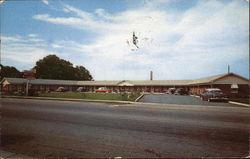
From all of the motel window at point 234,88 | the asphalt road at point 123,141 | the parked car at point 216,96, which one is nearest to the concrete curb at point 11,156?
the asphalt road at point 123,141

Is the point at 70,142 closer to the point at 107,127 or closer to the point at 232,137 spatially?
the point at 107,127

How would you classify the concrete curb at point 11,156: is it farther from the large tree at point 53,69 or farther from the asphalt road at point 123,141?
the large tree at point 53,69

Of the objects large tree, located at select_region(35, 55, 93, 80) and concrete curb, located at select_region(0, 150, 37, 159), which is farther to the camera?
large tree, located at select_region(35, 55, 93, 80)

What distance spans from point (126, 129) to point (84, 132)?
164 centimetres

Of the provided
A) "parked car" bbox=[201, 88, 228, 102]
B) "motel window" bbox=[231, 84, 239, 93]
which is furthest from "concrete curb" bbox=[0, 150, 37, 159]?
"motel window" bbox=[231, 84, 239, 93]

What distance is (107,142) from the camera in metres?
5.64

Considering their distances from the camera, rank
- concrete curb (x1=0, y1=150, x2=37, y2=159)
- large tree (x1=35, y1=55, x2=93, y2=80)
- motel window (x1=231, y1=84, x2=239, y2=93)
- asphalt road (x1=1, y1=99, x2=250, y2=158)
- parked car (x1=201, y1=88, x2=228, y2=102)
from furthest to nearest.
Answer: large tree (x1=35, y1=55, x2=93, y2=80) < motel window (x1=231, y1=84, x2=239, y2=93) < parked car (x1=201, y1=88, x2=228, y2=102) < asphalt road (x1=1, y1=99, x2=250, y2=158) < concrete curb (x1=0, y1=150, x2=37, y2=159)

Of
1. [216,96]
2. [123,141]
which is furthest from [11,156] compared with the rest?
[216,96]

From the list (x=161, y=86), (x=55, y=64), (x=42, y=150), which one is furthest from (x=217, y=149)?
(x=55, y=64)

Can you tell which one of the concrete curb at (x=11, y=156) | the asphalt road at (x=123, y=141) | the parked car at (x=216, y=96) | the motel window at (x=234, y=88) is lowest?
the concrete curb at (x=11, y=156)

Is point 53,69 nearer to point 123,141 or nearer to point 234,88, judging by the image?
point 234,88

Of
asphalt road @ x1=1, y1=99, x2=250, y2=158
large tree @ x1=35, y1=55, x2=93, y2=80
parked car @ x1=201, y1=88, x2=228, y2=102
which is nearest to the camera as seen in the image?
asphalt road @ x1=1, y1=99, x2=250, y2=158

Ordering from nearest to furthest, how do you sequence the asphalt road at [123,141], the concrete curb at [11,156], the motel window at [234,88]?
the concrete curb at [11,156]
the asphalt road at [123,141]
the motel window at [234,88]

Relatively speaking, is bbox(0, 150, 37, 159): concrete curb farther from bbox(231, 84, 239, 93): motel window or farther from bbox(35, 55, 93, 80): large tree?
bbox(35, 55, 93, 80): large tree
